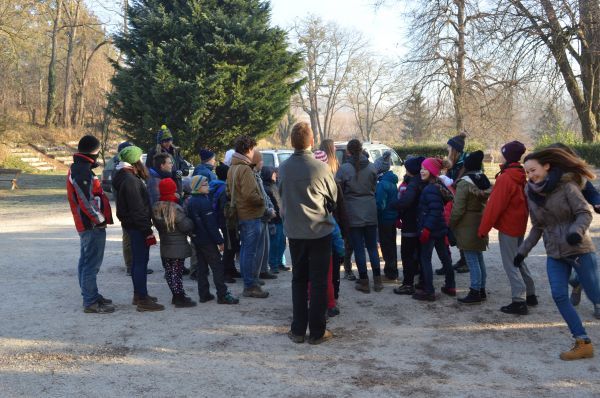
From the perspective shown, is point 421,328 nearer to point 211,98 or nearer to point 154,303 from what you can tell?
point 154,303

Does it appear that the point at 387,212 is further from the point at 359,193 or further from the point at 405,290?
the point at 405,290

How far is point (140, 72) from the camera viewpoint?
19188mm

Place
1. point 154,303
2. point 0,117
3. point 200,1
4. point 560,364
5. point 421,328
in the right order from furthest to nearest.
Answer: point 0,117 < point 200,1 < point 154,303 < point 421,328 < point 560,364

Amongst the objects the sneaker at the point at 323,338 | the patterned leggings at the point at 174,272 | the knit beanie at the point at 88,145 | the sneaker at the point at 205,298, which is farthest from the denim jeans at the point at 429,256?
the knit beanie at the point at 88,145

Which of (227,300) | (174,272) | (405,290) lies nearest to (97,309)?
(174,272)

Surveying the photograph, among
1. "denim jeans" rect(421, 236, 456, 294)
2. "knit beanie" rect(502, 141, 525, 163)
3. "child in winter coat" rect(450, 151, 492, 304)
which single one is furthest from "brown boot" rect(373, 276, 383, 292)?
"knit beanie" rect(502, 141, 525, 163)

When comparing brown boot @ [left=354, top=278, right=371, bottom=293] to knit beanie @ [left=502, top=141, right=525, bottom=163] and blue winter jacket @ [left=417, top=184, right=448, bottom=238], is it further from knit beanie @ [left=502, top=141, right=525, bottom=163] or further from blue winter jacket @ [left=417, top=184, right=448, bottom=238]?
knit beanie @ [left=502, top=141, right=525, bottom=163]

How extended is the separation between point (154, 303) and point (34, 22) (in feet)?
117

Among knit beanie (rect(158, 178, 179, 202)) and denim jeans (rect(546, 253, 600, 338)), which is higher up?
knit beanie (rect(158, 178, 179, 202))

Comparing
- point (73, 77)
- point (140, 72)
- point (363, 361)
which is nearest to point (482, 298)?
point (363, 361)

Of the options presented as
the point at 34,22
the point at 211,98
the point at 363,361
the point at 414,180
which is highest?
the point at 34,22

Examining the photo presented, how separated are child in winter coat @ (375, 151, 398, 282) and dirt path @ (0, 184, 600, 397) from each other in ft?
2.25

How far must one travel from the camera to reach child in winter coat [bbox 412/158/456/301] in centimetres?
618

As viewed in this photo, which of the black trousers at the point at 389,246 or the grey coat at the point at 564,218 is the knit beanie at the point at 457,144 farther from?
the grey coat at the point at 564,218
